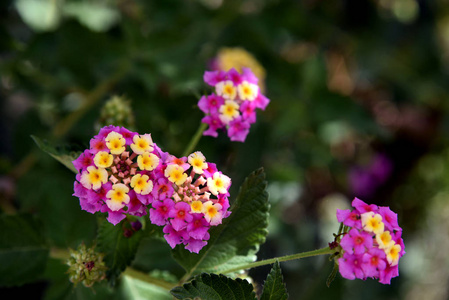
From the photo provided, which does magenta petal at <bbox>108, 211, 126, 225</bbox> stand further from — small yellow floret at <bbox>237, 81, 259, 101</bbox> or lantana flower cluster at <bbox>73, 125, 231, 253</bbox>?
small yellow floret at <bbox>237, 81, 259, 101</bbox>

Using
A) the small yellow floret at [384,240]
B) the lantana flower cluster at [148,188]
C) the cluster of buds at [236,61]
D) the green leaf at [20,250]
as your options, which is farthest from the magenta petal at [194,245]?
the cluster of buds at [236,61]

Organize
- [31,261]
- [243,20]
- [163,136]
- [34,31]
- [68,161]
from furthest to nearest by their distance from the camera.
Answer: [243,20], [34,31], [163,136], [31,261], [68,161]

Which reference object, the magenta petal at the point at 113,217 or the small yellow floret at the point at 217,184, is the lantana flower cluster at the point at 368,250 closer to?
the small yellow floret at the point at 217,184

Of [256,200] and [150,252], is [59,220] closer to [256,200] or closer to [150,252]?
[150,252]

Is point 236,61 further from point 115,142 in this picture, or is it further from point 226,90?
point 115,142

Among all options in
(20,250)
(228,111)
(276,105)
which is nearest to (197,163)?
(228,111)

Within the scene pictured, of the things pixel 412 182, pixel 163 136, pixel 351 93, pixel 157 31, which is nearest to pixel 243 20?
pixel 157 31
